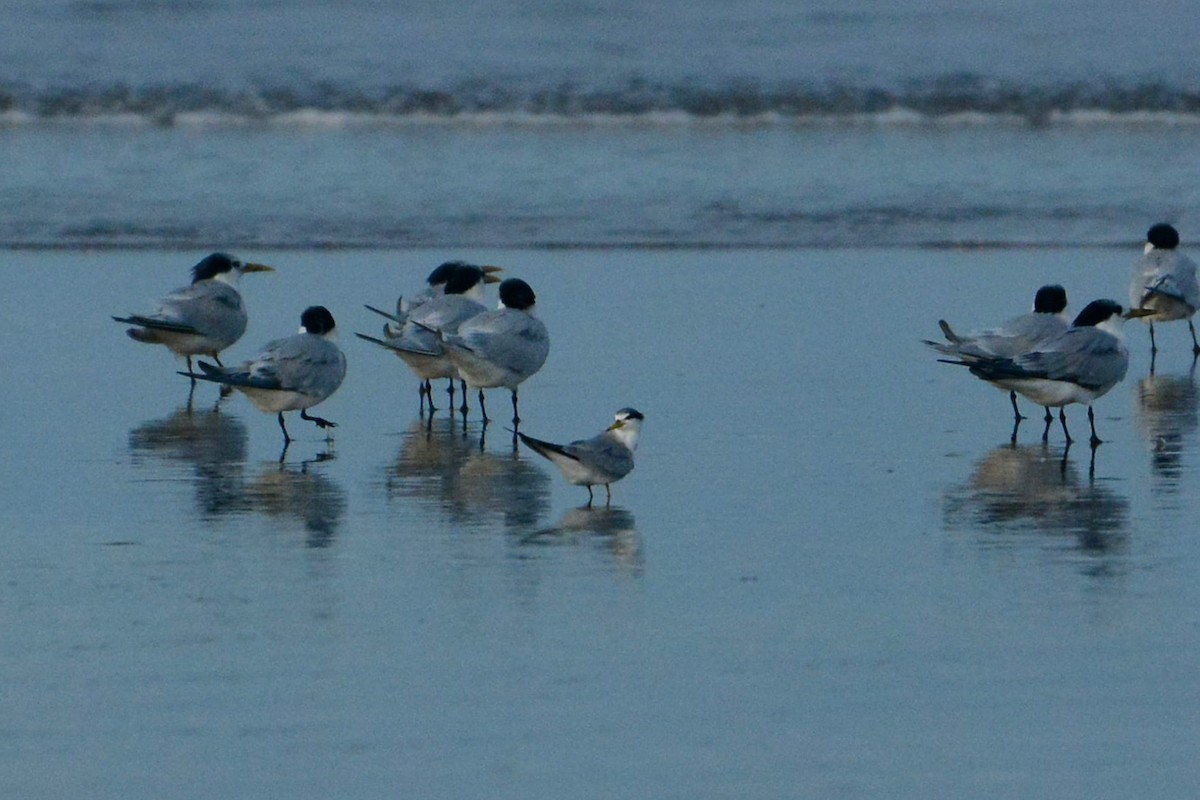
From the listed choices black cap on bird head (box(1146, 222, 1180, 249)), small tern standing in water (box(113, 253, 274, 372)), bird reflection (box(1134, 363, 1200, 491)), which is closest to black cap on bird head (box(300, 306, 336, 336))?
small tern standing in water (box(113, 253, 274, 372))

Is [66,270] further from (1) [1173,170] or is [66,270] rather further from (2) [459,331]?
(1) [1173,170]

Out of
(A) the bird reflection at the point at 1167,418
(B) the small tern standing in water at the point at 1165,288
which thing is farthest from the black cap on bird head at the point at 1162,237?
(A) the bird reflection at the point at 1167,418

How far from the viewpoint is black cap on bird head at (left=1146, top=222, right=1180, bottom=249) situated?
463 inches

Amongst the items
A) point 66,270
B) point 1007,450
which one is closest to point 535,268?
point 66,270

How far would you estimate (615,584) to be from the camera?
6.32 metres

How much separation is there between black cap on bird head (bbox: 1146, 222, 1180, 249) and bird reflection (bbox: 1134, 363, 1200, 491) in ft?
4.25

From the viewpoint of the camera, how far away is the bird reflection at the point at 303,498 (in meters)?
7.18

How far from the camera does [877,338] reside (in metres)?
11.0

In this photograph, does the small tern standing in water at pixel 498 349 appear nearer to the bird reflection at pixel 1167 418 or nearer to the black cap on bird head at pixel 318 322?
the black cap on bird head at pixel 318 322

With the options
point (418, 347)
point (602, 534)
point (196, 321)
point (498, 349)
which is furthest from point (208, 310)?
point (602, 534)

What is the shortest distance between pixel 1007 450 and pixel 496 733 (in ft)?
13.8

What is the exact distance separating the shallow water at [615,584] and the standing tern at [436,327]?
0.21 meters

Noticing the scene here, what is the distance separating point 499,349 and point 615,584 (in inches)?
120

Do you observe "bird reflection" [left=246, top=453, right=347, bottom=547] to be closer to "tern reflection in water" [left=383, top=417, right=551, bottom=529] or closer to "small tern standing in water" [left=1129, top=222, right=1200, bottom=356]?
"tern reflection in water" [left=383, top=417, right=551, bottom=529]
